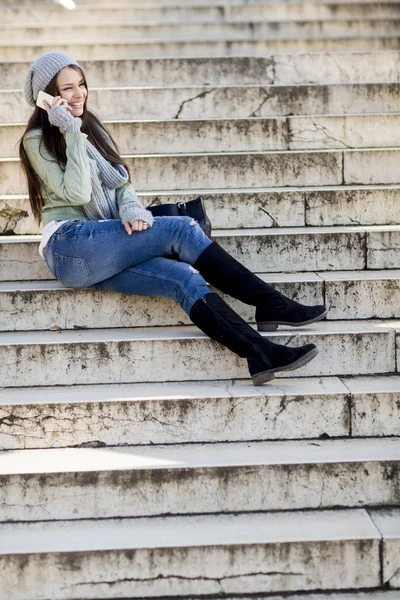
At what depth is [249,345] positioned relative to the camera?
330 cm

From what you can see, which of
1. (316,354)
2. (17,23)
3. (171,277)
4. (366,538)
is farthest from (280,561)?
(17,23)

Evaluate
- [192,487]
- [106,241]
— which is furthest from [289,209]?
[192,487]

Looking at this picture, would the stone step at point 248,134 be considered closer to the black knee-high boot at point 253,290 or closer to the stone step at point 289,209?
the stone step at point 289,209

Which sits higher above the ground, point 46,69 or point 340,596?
point 46,69

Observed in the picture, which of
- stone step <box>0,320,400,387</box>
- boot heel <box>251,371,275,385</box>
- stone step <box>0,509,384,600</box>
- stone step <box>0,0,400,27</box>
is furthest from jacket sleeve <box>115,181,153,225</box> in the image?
stone step <box>0,0,400,27</box>

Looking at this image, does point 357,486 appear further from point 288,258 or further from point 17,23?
point 17,23

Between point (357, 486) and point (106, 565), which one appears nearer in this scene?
point (106, 565)

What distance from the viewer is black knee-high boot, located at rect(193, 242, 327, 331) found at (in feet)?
11.6

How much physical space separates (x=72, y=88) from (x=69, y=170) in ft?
1.41

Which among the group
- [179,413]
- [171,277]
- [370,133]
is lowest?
[179,413]

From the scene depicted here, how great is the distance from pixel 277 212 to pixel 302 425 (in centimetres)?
155

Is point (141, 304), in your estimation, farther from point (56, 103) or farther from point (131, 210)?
point (56, 103)

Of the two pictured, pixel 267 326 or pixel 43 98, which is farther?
pixel 43 98

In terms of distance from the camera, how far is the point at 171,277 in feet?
11.5
